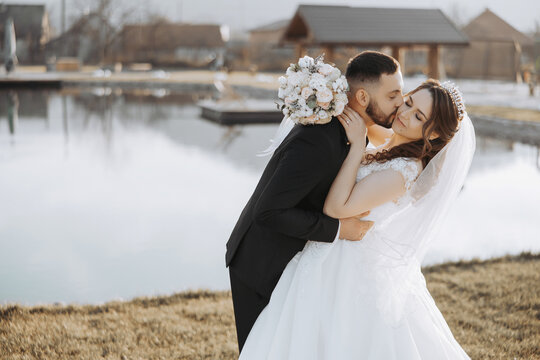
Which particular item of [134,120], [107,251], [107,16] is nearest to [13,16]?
[107,16]

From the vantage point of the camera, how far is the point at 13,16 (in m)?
58.7

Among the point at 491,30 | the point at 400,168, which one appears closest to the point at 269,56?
the point at 491,30

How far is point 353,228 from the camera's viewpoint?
2375 mm

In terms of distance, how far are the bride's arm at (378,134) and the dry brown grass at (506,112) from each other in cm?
1356

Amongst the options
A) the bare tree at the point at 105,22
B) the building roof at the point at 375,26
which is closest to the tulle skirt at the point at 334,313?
the building roof at the point at 375,26

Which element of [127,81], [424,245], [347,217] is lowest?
[127,81]

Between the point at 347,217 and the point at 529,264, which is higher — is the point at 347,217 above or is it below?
above

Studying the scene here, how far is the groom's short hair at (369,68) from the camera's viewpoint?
Result: 2.30m

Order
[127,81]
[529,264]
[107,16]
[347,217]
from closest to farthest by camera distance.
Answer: [347,217] → [529,264] → [127,81] → [107,16]

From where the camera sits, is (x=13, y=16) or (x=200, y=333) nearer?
(x=200, y=333)

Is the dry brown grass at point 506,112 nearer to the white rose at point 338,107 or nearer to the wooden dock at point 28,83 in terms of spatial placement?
the white rose at point 338,107

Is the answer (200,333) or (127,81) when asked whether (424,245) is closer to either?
(200,333)

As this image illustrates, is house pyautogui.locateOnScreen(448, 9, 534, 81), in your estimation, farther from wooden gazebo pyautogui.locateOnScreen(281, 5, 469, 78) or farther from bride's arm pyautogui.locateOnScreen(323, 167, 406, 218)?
bride's arm pyautogui.locateOnScreen(323, 167, 406, 218)

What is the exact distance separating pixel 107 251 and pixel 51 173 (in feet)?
14.0
